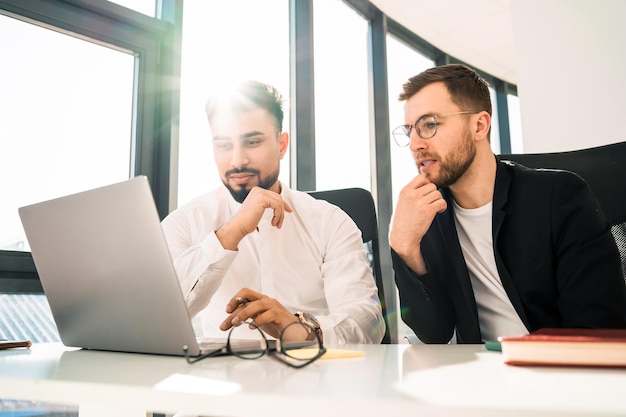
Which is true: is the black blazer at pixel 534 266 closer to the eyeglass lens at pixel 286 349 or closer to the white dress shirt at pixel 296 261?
the white dress shirt at pixel 296 261

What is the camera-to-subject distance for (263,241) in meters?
1.56

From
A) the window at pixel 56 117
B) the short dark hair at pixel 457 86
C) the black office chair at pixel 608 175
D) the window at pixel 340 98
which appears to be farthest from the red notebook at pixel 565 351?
the window at pixel 340 98

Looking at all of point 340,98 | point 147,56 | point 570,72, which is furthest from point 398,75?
point 147,56

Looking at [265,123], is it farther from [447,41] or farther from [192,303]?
[447,41]

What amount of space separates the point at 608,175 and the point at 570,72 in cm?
152

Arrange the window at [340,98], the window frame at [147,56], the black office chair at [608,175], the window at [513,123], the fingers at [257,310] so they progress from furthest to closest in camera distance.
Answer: the window at [513,123]
the window at [340,98]
the window frame at [147,56]
the black office chair at [608,175]
the fingers at [257,310]

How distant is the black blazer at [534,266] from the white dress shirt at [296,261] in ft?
0.47

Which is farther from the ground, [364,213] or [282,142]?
[282,142]

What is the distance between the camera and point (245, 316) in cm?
91

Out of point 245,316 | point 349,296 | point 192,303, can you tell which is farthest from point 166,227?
point 245,316

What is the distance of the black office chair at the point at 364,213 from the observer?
5.16ft

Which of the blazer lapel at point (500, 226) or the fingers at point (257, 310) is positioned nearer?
the fingers at point (257, 310)

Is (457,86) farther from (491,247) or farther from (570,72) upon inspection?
(570,72)

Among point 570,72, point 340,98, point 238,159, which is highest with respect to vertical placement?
point 340,98
